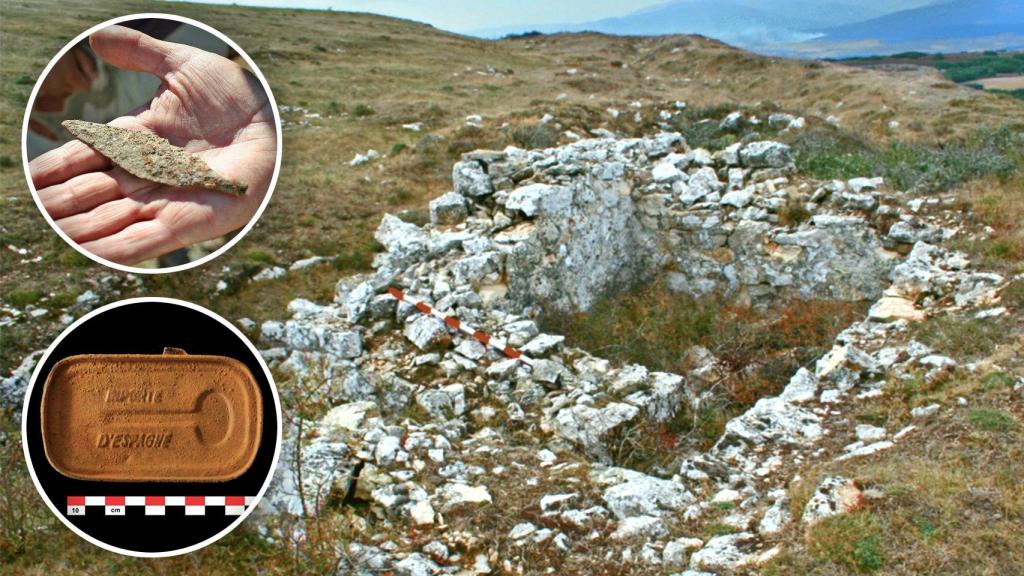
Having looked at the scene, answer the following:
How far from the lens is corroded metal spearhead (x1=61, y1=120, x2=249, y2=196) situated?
318cm

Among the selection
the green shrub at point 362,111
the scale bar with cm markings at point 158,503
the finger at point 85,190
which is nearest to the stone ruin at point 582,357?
the scale bar with cm markings at point 158,503

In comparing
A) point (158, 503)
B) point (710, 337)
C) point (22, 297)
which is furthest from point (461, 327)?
point (22, 297)

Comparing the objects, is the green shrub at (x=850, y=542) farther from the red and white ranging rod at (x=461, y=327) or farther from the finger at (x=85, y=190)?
the finger at (x=85, y=190)

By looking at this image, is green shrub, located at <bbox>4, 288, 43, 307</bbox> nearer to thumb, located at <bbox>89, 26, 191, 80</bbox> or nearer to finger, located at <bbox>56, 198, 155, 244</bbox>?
finger, located at <bbox>56, 198, 155, 244</bbox>

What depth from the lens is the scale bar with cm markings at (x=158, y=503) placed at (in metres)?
3.57

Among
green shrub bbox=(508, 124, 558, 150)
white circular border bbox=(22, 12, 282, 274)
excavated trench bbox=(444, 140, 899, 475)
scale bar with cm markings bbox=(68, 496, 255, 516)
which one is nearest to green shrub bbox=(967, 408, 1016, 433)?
excavated trench bbox=(444, 140, 899, 475)

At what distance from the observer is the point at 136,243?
10.8 feet

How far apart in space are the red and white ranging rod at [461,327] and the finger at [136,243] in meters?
4.91

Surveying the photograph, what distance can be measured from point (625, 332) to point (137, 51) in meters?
7.90

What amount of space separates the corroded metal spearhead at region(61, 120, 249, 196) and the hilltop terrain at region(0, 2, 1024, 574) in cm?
182

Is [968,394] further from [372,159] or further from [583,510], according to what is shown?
[372,159]

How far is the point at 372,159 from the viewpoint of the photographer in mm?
17859

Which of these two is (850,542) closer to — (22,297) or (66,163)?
(66,163)

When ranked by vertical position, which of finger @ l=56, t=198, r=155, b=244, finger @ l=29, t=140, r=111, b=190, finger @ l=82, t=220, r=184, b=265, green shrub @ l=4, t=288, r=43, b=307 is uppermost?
finger @ l=29, t=140, r=111, b=190
